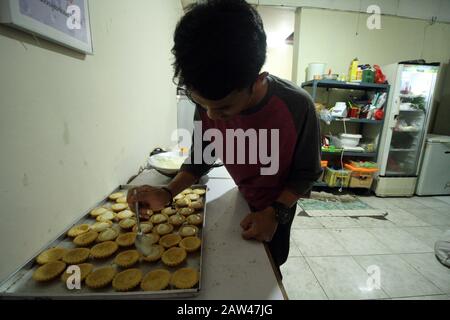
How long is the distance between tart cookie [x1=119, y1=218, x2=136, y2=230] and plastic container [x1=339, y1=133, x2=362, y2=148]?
10.1 ft

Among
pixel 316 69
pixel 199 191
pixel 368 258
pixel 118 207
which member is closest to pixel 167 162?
pixel 199 191

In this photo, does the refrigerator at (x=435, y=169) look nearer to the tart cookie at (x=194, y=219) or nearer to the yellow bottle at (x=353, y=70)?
the yellow bottle at (x=353, y=70)

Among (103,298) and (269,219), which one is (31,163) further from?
(269,219)

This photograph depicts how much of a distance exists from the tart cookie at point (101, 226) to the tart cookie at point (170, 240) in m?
0.20

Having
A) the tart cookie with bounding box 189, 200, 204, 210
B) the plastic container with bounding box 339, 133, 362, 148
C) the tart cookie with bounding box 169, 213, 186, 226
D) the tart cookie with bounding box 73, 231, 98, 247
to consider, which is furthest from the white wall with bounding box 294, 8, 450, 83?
the tart cookie with bounding box 73, 231, 98, 247

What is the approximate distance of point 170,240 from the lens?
0.68m

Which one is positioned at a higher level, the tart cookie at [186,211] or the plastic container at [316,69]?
the plastic container at [316,69]

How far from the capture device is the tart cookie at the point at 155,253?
0.60 m

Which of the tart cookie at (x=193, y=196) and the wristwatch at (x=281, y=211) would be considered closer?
the wristwatch at (x=281, y=211)

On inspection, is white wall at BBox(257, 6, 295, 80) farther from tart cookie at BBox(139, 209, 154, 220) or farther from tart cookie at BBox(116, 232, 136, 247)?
tart cookie at BBox(116, 232, 136, 247)

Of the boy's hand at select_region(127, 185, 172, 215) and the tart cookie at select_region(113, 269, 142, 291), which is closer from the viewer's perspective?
the tart cookie at select_region(113, 269, 142, 291)

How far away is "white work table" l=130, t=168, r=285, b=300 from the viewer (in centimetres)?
50

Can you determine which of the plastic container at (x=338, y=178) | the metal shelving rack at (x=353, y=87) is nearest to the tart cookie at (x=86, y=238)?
the metal shelving rack at (x=353, y=87)

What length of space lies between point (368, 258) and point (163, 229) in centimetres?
187
